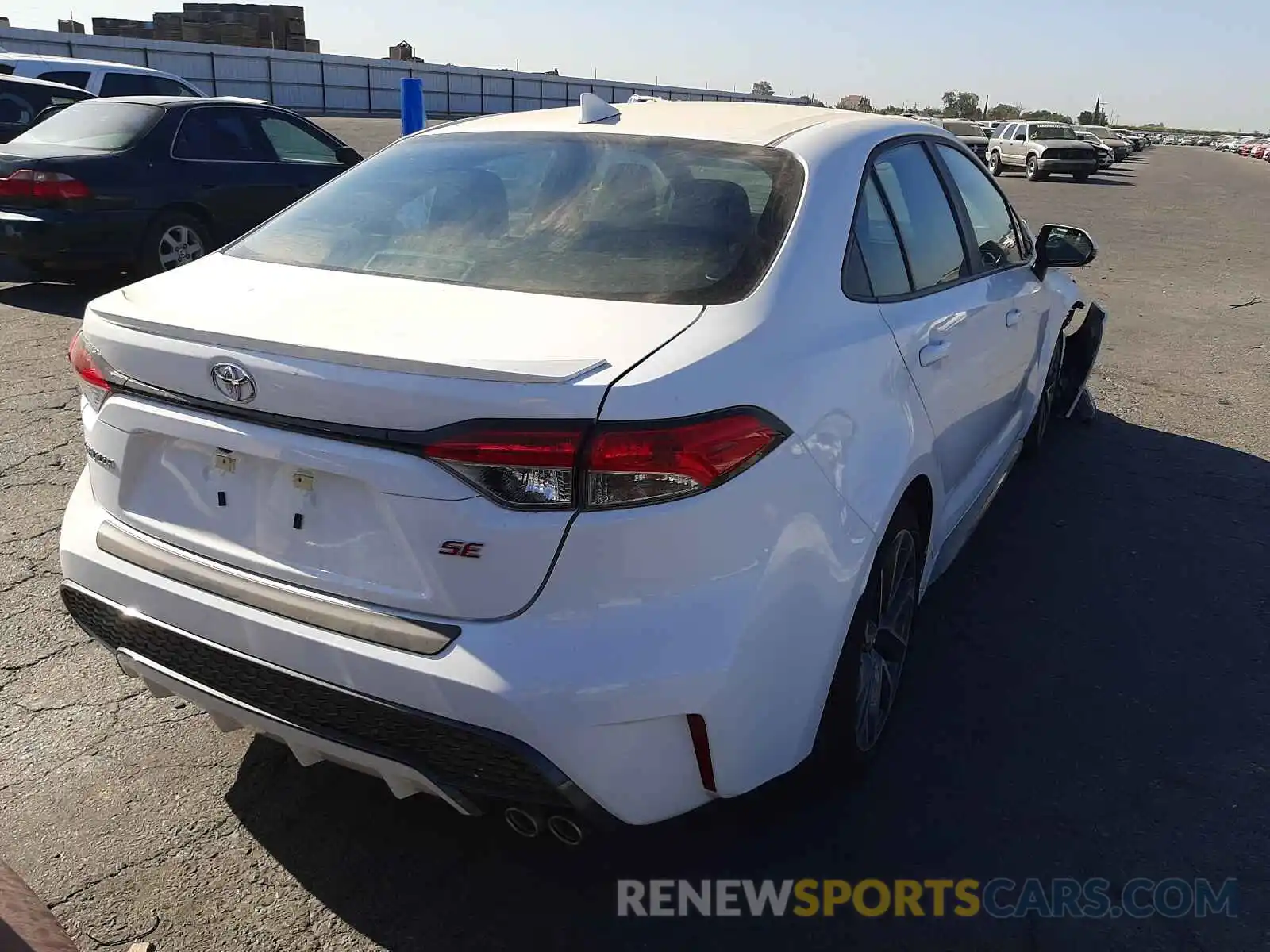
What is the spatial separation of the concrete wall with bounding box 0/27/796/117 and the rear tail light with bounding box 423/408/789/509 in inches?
1269

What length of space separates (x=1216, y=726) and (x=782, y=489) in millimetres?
1955

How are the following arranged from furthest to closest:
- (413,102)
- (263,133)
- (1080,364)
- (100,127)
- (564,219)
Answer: (413,102) < (263,133) < (100,127) < (1080,364) < (564,219)

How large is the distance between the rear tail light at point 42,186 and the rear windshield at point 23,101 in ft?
13.2

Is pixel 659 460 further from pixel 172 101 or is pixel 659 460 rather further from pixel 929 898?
pixel 172 101

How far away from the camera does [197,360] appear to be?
2.16 metres

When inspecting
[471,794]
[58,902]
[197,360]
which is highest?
[197,360]

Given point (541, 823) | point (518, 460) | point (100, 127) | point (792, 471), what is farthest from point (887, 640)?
point (100, 127)

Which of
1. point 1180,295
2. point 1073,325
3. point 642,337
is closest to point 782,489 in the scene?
point 642,337

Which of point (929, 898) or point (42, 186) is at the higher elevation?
point (42, 186)

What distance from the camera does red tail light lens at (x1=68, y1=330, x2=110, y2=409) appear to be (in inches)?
93.6

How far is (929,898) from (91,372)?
89.7 inches

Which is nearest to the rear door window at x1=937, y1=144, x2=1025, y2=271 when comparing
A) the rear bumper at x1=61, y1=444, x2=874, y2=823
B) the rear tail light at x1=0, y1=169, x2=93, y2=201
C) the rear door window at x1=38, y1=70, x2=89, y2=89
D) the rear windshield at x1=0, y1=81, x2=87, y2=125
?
the rear bumper at x1=61, y1=444, x2=874, y2=823

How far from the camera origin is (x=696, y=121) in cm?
316

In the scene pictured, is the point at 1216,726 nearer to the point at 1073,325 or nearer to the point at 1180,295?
the point at 1073,325
